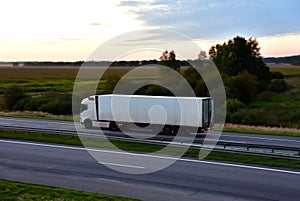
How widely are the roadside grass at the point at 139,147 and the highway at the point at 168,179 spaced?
927 millimetres

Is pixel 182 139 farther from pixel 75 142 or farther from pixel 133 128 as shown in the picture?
pixel 75 142

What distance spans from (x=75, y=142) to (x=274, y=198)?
13913mm

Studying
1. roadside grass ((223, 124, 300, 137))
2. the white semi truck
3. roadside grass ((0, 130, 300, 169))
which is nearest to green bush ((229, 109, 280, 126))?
roadside grass ((223, 124, 300, 137))

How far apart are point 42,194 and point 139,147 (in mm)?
9708

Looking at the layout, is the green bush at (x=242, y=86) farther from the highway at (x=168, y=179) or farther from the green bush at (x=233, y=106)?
the highway at (x=168, y=179)

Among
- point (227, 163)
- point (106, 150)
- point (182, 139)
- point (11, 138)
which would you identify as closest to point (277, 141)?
point (182, 139)

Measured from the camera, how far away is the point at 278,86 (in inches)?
3398

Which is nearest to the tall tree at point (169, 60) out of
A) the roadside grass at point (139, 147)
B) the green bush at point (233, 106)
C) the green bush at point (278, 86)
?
the green bush at point (233, 106)

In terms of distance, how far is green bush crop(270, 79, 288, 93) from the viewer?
85.7 metres

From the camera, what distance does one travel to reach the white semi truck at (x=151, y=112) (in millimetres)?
28344

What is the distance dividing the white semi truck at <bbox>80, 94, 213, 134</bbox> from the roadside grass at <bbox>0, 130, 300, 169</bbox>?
16.5 feet

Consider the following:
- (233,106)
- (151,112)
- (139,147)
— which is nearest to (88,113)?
(151,112)

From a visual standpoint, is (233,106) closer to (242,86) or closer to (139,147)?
(242,86)

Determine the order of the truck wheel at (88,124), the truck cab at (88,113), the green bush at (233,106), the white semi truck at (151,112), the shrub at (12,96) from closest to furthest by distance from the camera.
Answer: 1. the white semi truck at (151,112)
2. the truck cab at (88,113)
3. the truck wheel at (88,124)
4. the green bush at (233,106)
5. the shrub at (12,96)
